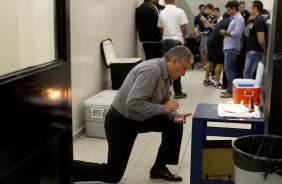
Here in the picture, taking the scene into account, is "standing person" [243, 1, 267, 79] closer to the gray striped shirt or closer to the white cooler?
the white cooler

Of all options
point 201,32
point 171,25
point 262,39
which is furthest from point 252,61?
point 201,32

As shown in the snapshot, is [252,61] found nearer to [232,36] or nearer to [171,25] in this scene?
[232,36]

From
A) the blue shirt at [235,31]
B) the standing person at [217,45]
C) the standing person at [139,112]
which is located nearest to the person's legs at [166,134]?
the standing person at [139,112]

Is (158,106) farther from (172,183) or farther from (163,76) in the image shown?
(172,183)

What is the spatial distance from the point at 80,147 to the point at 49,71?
224cm

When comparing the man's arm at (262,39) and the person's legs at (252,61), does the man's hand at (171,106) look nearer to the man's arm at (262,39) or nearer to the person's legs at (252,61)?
the man's arm at (262,39)

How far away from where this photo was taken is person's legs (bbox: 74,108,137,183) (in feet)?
10.00

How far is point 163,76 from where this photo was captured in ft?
10.00

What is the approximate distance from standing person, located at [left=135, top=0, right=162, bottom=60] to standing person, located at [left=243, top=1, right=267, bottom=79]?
4.84 ft

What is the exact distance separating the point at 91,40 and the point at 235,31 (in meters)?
2.52

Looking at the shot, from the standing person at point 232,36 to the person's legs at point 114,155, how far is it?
366cm

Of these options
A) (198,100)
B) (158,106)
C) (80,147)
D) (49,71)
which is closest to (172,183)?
(158,106)

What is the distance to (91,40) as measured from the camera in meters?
4.76

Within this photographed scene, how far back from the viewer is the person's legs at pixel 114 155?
10.00 ft
